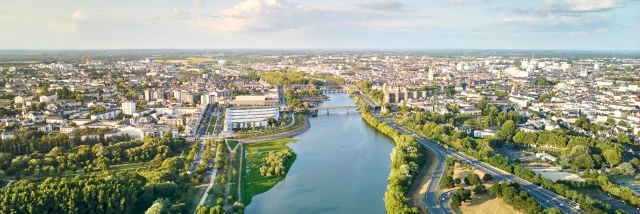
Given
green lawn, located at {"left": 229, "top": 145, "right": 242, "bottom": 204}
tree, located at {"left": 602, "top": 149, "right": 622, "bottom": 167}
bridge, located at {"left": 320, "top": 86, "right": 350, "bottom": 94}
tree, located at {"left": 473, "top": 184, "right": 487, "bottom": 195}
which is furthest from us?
bridge, located at {"left": 320, "top": 86, "right": 350, "bottom": 94}

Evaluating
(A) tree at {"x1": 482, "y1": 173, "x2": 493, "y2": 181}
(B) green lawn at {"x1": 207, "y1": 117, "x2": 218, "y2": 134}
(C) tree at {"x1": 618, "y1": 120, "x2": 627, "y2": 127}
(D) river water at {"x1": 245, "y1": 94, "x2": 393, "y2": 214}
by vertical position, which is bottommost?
(D) river water at {"x1": 245, "y1": 94, "x2": 393, "y2": 214}

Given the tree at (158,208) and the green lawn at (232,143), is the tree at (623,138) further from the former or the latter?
the tree at (158,208)

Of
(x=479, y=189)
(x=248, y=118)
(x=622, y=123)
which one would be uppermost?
(x=622, y=123)

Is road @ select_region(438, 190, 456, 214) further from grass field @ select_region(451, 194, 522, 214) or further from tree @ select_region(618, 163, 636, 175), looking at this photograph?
tree @ select_region(618, 163, 636, 175)

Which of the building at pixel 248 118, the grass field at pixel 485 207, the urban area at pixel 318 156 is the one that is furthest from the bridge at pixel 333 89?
the grass field at pixel 485 207

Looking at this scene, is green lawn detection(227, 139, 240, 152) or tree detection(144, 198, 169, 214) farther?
green lawn detection(227, 139, 240, 152)

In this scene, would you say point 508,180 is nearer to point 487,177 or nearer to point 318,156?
point 487,177

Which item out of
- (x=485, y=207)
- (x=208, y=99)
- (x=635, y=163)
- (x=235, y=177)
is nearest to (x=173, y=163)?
(x=235, y=177)

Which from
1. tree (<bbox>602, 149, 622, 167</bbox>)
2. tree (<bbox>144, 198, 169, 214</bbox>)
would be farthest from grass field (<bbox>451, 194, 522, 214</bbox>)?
tree (<bbox>144, 198, 169, 214</bbox>)
